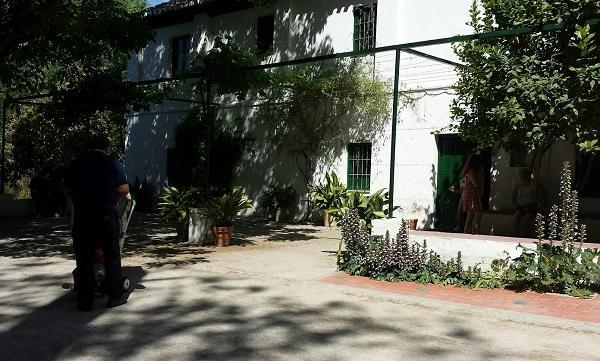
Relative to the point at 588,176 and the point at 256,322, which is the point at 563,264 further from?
the point at 588,176

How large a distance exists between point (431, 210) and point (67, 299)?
859 cm

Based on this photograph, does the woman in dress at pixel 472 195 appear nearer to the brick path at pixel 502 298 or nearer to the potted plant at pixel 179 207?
the brick path at pixel 502 298

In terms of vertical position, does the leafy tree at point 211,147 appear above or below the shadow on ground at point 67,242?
above

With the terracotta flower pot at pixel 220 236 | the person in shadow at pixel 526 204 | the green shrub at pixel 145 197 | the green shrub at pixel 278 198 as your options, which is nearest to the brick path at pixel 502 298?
the terracotta flower pot at pixel 220 236

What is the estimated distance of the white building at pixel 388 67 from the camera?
39.4ft

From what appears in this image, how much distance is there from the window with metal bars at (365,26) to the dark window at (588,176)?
222 inches

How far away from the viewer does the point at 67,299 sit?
19.1 feet

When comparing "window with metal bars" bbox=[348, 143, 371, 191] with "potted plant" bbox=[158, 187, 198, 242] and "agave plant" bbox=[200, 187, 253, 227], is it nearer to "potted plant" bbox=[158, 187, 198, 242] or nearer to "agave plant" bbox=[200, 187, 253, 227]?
"agave plant" bbox=[200, 187, 253, 227]

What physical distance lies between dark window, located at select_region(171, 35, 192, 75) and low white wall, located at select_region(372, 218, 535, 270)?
12708mm

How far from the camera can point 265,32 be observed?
16.1m

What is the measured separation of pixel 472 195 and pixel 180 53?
488 inches

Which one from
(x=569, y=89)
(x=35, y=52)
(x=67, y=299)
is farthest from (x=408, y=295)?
(x=35, y=52)

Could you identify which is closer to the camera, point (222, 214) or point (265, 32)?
point (222, 214)

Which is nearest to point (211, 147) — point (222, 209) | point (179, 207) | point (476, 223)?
point (179, 207)
